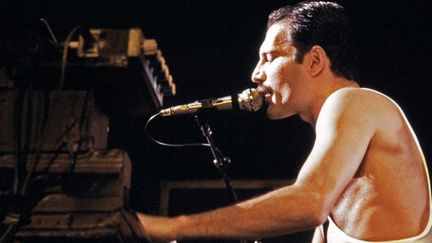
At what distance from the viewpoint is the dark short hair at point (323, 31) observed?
9.87 feet

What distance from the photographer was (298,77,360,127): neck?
291cm

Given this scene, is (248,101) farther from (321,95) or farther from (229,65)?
Result: (229,65)

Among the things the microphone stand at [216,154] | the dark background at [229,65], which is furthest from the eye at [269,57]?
the dark background at [229,65]

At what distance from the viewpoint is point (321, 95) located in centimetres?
291

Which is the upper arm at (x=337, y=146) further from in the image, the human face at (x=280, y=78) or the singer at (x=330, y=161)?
the human face at (x=280, y=78)

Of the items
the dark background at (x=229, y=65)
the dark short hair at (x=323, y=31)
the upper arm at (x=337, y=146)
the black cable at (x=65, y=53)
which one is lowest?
the dark background at (x=229, y=65)

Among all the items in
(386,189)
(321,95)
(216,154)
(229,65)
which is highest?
(321,95)

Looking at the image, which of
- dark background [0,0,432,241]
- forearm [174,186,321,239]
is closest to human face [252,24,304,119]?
forearm [174,186,321,239]

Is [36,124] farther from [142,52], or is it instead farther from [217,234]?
[217,234]

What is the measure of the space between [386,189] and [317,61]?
994mm

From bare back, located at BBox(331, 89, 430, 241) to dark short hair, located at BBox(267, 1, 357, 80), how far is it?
2.24ft

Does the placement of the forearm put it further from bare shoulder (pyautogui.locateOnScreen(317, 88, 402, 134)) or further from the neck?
the neck

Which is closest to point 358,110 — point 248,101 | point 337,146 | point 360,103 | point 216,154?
point 360,103

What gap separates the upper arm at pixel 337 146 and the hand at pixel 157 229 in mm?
534
